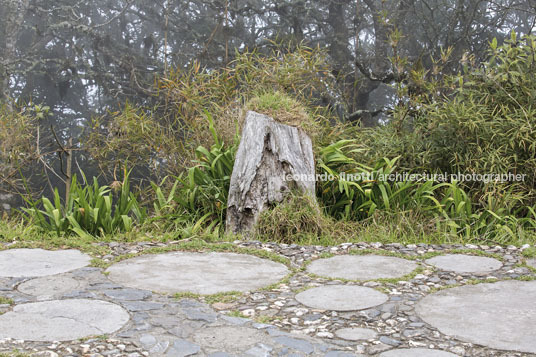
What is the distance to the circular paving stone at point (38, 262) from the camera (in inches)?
102

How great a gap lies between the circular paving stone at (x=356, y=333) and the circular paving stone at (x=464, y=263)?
3.28 ft

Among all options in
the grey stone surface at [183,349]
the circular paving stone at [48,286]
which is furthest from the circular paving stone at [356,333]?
the circular paving stone at [48,286]

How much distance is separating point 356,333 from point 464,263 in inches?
48.5

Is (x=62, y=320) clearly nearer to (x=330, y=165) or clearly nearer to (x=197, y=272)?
(x=197, y=272)

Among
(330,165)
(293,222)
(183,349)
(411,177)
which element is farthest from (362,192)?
(183,349)

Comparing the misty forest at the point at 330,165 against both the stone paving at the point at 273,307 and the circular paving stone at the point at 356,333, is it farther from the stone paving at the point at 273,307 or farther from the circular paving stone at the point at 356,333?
the circular paving stone at the point at 356,333

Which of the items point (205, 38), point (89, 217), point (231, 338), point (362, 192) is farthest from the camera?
point (205, 38)

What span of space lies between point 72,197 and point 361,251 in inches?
95.6

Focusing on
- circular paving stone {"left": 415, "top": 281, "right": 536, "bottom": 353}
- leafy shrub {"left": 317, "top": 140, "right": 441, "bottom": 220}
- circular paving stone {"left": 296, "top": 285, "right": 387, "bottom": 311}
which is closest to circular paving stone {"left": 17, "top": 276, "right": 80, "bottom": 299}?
circular paving stone {"left": 296, "top": 285, "right": 387, "bottom": 311}

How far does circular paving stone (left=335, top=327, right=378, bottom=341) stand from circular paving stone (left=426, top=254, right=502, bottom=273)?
1.00 m

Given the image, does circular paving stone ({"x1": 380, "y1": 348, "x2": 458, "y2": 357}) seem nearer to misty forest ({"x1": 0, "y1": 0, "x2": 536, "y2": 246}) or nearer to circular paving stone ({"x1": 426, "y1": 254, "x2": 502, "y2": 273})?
circular paving stone ({"x1": 426, "y1": 254, "x2": 502, "y2": 273})

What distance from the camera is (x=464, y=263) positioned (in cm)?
283

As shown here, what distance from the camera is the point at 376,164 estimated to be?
4395 millimetres

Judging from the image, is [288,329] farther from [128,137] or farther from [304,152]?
[128,137]
